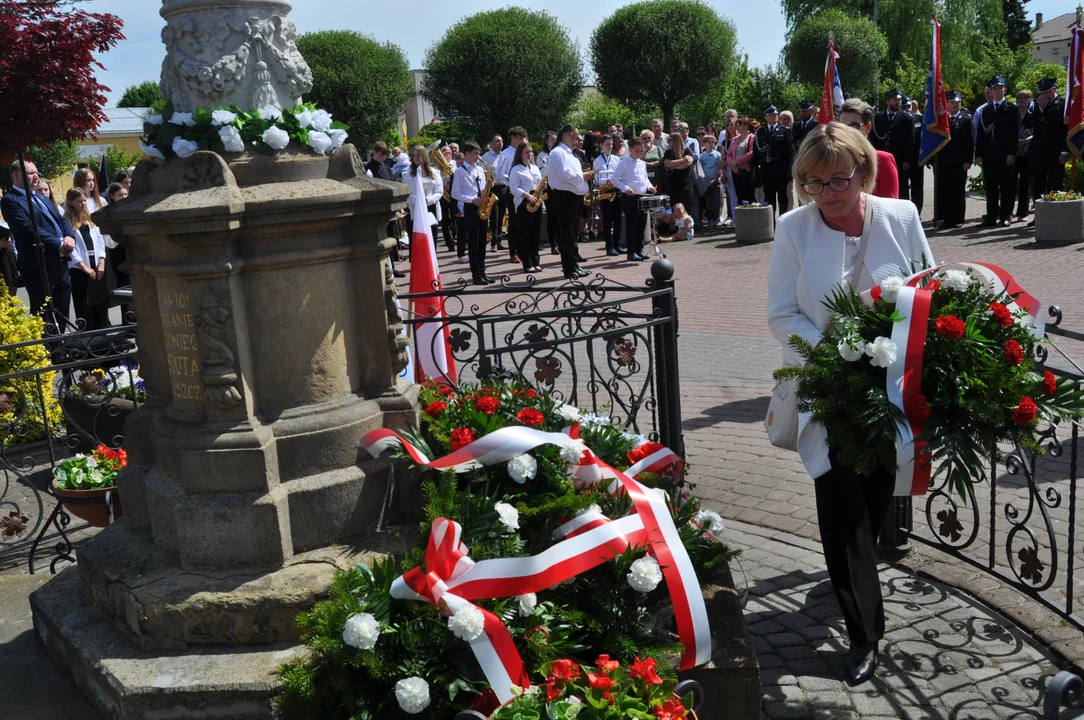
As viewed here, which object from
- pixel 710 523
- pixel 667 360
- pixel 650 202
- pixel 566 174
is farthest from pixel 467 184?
pixel 710 523

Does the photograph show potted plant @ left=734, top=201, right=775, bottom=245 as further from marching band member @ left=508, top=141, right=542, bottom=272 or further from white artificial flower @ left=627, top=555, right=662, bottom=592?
white artificial flower @ left=627, top=555, right=662, bottom=592

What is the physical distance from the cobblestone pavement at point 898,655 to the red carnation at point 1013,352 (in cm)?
125

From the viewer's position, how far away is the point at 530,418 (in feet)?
13.3

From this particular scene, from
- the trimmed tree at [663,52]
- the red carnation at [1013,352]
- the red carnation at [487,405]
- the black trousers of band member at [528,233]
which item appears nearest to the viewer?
the red carnation at [1013,352]

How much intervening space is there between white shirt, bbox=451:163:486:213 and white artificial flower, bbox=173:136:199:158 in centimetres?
1274

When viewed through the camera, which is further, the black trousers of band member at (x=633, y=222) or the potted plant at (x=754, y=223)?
the potted plant at (x=754, y=223)

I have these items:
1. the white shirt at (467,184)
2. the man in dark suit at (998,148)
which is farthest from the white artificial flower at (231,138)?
the man in dark suit at (998,148)

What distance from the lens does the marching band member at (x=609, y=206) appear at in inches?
709

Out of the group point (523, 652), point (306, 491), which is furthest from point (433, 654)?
point (306, 491)

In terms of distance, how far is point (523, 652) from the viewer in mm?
3088

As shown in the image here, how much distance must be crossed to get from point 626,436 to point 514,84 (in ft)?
149

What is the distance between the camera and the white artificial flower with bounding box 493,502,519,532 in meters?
3.44

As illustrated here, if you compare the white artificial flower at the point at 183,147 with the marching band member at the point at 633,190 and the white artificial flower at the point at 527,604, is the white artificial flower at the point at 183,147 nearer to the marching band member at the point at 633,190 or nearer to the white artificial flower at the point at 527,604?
the white artificial flower at the point at 527,604

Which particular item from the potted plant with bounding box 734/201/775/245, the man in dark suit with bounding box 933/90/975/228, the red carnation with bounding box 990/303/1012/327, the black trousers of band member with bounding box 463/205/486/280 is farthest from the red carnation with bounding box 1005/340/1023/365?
the potted plant with bounding box 734/201/775/245
